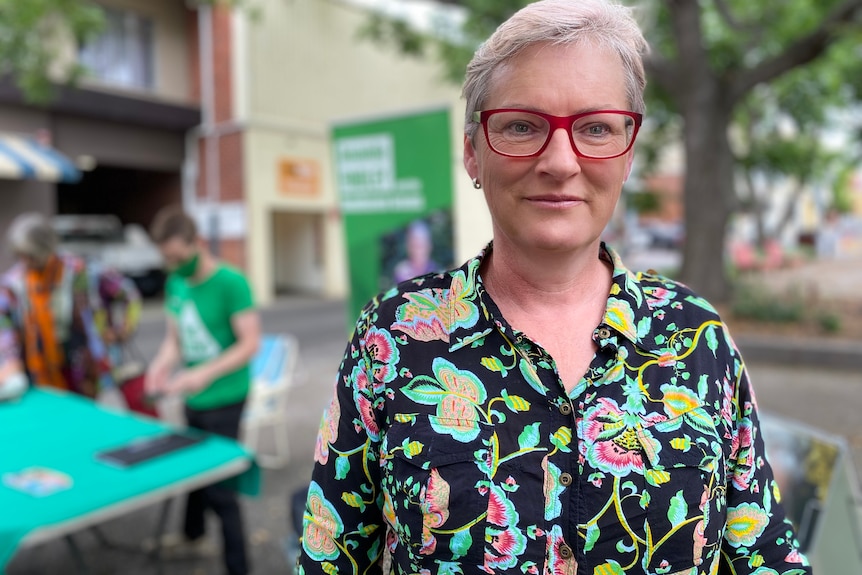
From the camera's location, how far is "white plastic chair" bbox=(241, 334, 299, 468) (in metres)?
5.43

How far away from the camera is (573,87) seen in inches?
44.9

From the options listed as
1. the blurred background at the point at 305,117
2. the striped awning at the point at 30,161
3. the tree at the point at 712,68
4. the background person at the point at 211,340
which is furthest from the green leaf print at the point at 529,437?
the striped awning at the point at 30,161

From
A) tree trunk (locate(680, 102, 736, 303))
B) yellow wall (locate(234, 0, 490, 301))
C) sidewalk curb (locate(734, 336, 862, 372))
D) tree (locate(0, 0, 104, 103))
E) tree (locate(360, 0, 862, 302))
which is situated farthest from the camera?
yellow wall (locate(234, 0, 490, 301))

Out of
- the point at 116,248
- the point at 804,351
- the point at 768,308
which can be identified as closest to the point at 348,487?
the point at 804,351

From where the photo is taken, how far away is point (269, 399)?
18.3ft

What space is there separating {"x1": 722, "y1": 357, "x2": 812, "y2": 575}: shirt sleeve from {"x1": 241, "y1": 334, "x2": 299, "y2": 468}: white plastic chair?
4282 mm

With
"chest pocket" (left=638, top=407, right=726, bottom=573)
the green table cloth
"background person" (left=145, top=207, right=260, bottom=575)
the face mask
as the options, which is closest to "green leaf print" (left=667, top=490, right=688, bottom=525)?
"chest pocket" (left=638, top=407, right=726, bottom=573)

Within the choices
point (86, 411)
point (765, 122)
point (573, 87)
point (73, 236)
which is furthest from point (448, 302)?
point (765, 122)

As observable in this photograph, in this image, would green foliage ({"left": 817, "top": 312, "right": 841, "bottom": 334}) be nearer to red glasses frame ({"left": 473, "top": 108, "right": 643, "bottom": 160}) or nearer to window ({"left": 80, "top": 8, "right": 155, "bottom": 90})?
red glasses frame ({"left": 473, "top": 108, "right": 643, "bottom": 160})

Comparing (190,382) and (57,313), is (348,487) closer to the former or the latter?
(190,382)

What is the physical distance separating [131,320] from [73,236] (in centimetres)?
1246

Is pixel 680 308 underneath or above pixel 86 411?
above

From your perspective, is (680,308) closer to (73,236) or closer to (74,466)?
(74,466)

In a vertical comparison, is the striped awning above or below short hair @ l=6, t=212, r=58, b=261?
above
